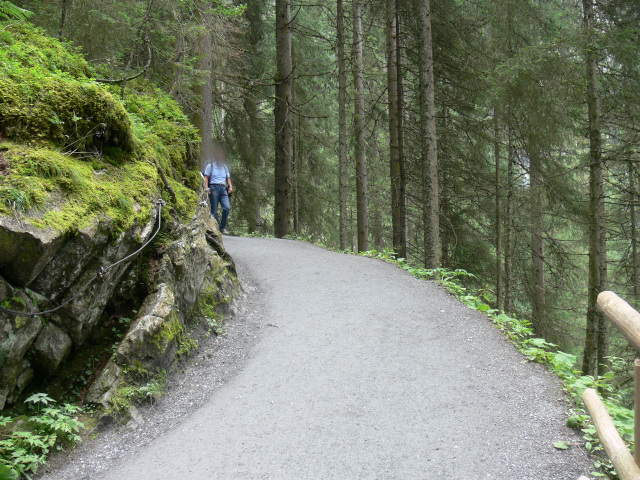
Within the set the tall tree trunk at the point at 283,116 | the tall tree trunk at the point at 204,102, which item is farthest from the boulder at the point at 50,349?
the tall tree trunk at the point at 283,116

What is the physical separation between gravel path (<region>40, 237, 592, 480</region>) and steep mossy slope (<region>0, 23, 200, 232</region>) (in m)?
2.16

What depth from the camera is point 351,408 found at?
4.45 meters

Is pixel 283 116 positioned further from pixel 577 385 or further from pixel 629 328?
pixel 629 328

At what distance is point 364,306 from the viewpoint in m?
7.13

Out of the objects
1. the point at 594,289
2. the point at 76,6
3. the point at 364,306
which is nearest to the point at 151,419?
the point at 364,306

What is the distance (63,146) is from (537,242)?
48.0 feet

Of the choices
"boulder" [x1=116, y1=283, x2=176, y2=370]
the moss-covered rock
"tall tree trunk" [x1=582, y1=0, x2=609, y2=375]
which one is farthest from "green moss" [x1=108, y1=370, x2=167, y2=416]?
"tall tree trunk" [x1=582, y1=0, x2=609, y2=375]

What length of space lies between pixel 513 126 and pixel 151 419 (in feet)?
34.8

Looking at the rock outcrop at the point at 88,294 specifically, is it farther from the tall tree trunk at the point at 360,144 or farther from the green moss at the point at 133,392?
the tall tree trunk at the point at 360,144

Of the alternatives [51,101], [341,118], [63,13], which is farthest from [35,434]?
[341,118]

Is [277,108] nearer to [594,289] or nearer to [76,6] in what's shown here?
[76,6]

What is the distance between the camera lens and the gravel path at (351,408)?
3572 millimetres

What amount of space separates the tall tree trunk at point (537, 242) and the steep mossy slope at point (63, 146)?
747cm

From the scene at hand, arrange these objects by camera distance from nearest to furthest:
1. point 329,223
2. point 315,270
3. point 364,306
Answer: point 364,306
point 315,270
point 329,223
